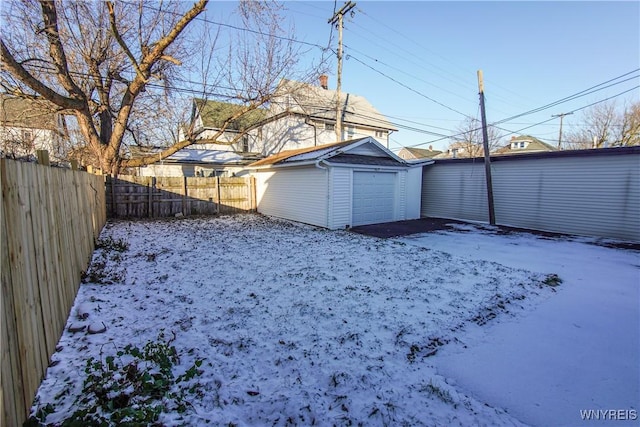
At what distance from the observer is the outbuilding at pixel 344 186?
9.66m

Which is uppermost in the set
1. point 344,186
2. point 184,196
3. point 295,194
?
point 344,186

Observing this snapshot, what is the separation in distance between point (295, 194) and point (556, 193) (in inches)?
356

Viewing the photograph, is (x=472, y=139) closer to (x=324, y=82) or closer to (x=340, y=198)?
(x=324, y=82)

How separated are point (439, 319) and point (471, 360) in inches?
29.2

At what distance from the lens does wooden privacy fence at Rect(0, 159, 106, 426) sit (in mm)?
1637

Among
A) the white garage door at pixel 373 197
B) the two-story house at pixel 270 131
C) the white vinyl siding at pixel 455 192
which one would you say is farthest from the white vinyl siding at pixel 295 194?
the white vinyl siding at pixel 455 192

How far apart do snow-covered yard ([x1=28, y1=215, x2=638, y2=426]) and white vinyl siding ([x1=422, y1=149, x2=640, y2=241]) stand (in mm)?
3070

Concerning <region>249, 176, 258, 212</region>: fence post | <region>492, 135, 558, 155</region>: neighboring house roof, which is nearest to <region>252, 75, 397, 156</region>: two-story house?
<region>249, 176, 258, 212</region>: fence post

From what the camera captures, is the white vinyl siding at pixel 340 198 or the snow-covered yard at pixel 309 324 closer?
the snow-covered yard at pixel 309 324

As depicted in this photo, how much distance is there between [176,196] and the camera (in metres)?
12.3

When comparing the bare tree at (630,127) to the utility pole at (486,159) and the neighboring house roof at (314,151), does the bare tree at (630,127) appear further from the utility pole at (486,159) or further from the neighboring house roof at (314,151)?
the neighboring house roof at (314,151)

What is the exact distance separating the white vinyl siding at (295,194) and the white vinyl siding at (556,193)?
650 centimetres

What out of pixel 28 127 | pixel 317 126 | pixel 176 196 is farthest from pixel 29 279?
pixel 317 126

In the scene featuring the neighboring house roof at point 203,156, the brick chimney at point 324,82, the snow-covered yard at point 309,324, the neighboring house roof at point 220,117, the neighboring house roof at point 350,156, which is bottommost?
the snow-covered yard at point 309,324
